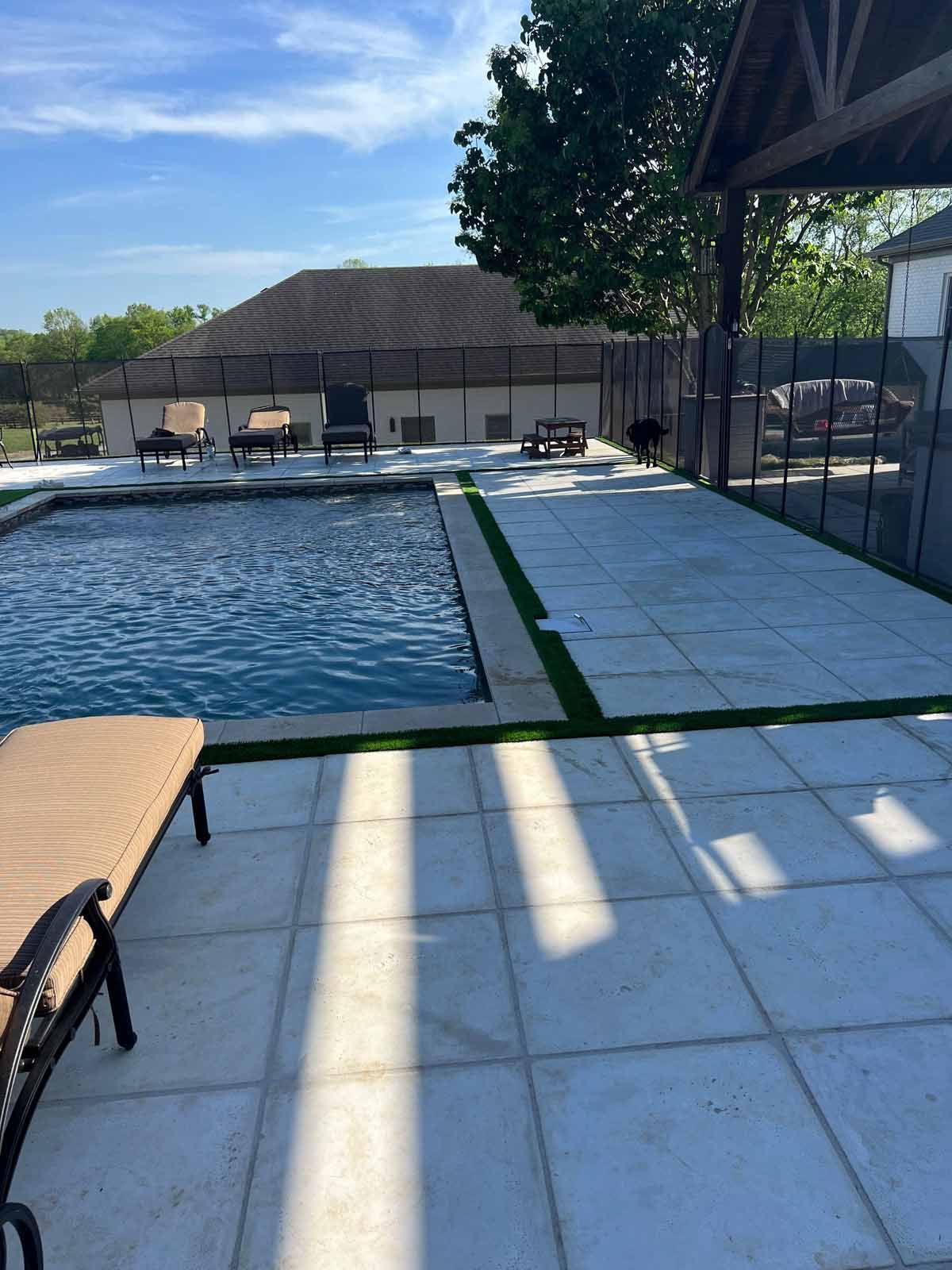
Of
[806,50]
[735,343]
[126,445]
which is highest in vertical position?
[806,50]

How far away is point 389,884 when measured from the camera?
13.3 ft

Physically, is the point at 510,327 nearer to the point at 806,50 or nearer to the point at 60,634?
the point at 806,50

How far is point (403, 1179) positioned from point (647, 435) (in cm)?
1614

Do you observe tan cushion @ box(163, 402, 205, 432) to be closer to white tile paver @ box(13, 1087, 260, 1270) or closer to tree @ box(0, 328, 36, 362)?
white tile paver @ box(13, 1087, 260, 1270)

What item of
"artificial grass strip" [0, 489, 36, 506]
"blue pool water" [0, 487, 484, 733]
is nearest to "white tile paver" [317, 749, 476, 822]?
"blue pool water" [0, 487, 484, 733]

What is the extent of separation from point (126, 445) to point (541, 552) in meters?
32.1

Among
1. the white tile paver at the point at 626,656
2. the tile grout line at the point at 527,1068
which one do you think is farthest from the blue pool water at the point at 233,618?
the tile grout line at the point at 527,1068

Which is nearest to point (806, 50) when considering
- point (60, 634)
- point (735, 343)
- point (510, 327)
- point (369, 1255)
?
point (735, 343)

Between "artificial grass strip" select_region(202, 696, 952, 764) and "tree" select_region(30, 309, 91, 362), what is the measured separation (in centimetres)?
11296

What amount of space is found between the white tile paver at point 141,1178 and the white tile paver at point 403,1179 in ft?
0.29

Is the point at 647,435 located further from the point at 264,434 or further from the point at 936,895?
the point at 936,895

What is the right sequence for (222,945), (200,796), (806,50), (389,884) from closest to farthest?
(222,945), (389,884), (200,796), (806,50)

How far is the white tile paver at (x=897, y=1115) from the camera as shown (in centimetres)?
245

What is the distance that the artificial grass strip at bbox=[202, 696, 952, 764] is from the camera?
547cm
